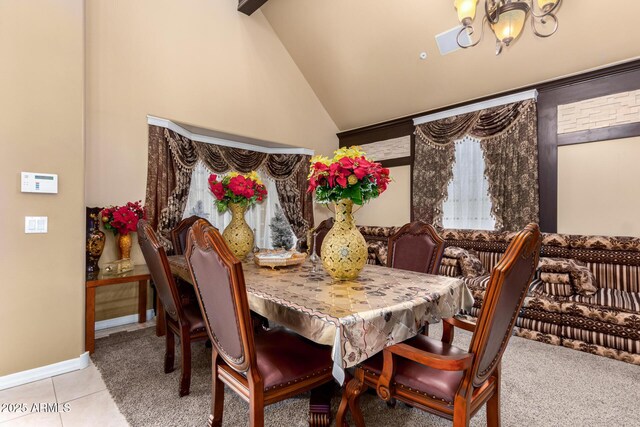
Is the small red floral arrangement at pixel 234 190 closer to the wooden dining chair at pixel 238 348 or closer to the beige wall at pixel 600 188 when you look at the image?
the wooden dining chair at pixel 238 348

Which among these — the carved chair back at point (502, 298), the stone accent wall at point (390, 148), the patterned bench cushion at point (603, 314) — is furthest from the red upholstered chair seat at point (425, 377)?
the stone accent wall at point (390, 148)

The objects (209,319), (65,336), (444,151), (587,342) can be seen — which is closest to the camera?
(209,319)

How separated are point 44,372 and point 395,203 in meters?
4.46

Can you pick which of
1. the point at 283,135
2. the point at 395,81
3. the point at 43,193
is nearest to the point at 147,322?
the point at 43,193

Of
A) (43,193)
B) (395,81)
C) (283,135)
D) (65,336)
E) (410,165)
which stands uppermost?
(395,81)

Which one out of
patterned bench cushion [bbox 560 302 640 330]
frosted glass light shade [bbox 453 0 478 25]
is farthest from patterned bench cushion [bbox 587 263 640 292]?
frosted glass light shade [bbox 453 0 478 25]

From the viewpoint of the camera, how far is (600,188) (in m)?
3.26

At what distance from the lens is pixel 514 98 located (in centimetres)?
376

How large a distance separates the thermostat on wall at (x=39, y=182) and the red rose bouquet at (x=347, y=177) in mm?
1861

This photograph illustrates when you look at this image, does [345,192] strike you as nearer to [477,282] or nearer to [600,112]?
[477,282]

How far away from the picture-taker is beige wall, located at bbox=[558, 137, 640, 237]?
122 inches

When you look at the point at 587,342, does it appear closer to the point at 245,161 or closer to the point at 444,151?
the point at 444,151

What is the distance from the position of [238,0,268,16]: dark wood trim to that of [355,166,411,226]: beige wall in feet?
9.84

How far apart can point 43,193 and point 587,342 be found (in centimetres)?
435
